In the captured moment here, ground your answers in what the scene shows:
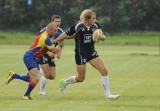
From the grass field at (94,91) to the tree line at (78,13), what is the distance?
25035 millimetres

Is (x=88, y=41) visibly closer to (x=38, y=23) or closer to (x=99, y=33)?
(x=99, y=33)

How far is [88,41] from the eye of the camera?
15.7m

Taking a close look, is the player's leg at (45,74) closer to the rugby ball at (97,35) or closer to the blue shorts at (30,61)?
the blue shorts at (30,61)

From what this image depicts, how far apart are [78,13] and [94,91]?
120ft

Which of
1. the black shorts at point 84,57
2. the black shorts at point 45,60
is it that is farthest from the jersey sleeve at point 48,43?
the black shorts at point 45,60

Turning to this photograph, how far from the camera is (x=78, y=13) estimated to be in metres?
53.8

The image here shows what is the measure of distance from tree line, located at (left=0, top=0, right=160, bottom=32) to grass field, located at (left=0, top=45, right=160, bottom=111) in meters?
25.0

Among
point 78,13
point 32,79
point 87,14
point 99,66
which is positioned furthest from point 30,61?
point 78,13

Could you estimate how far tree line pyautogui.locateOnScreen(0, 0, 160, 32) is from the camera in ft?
175

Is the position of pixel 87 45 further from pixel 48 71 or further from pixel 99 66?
pixel 48 71

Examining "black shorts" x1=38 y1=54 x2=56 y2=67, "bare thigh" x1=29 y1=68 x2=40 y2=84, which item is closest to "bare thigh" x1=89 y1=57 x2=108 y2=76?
"bare thigh" x1=29 y1=68 x2=40 y2=84

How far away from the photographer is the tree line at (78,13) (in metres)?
53.4

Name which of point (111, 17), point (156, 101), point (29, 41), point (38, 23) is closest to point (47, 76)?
point (156, 101)

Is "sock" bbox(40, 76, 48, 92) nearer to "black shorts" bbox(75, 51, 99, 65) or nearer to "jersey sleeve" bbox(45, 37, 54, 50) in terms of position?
"black shorts" bbox(75, 51, 99, 65)
